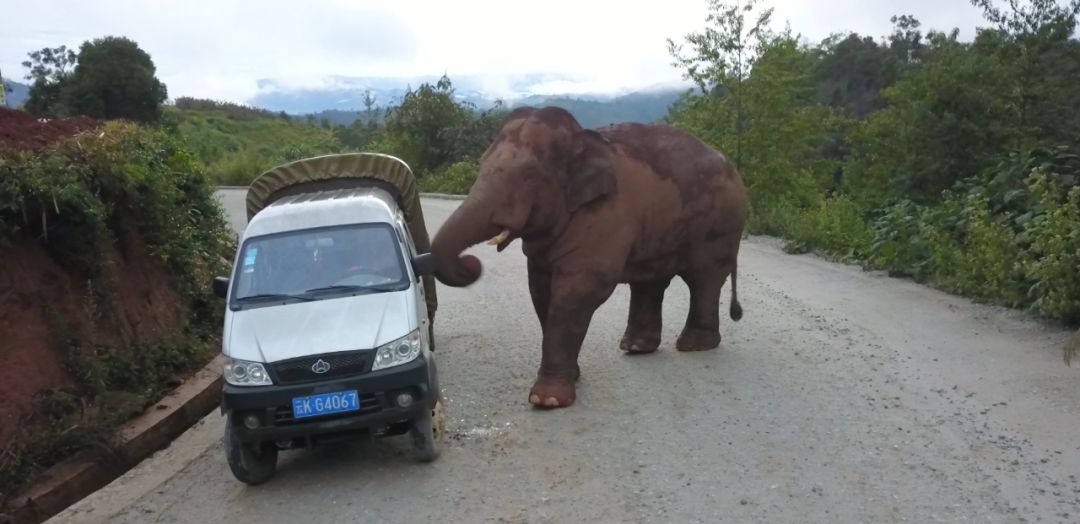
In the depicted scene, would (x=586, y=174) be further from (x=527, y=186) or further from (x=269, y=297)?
(x=269, y=297)

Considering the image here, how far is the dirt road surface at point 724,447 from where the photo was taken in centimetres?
600

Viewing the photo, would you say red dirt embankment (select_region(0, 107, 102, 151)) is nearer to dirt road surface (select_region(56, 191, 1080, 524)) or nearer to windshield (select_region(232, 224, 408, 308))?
windshield (select_region(232, 224, 408, 308))

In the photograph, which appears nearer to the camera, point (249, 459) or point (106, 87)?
point (249, 459)

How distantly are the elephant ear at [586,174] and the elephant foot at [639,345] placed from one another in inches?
70.9

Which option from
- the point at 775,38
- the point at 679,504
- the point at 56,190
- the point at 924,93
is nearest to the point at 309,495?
the point at 679,504

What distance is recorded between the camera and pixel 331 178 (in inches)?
394

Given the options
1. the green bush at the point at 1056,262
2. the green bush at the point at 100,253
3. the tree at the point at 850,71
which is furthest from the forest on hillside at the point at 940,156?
the tree at the point at 850,71

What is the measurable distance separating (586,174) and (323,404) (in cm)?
305

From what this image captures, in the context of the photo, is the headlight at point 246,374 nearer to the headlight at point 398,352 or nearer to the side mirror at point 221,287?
the headlight at point 398,352

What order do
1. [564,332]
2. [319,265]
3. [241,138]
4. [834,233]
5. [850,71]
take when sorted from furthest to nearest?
[241,138], [850,71], [834,233], [564,332], [319,265]

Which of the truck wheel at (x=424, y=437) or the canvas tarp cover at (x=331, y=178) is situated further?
the canvas tarp cover at (x=331, y=178)

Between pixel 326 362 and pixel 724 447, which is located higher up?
pixel 326 362

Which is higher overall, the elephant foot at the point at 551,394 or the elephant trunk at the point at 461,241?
the elephant trunk at the point at 461,241

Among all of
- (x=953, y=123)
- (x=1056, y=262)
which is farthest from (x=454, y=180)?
(x=1056, y=262)
